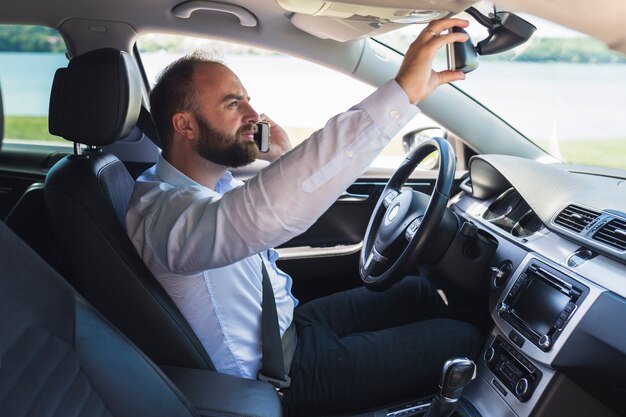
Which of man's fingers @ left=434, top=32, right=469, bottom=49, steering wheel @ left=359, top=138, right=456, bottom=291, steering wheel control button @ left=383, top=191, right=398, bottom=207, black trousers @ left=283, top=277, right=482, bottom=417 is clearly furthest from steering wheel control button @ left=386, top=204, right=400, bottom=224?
man's fingers @ left=434, top=32, right=469, bottom=49

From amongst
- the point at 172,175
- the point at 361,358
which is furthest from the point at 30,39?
the point at 361,358

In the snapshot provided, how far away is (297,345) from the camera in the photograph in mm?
1752

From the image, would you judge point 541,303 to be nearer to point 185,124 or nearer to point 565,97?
point 185,124

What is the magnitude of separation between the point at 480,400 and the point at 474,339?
0.19 metres

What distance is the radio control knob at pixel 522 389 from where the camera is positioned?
161 centimetres

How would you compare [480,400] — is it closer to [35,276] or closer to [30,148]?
[35,276]

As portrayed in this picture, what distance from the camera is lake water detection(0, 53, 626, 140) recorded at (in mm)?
2500

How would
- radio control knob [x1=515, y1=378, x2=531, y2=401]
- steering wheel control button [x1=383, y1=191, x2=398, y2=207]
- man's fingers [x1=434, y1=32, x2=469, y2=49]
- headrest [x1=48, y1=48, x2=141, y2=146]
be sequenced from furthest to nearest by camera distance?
steering wheel control button [x1=383, y1=191, x2=398, y2=207] < radio control knob [x1=515, y1=378, x2=531, y2=401] < headrest [x1=48, y1=48, x2=141, y2=146] < man's fingers [x1=434, y1=32, x2=469, y2=49]

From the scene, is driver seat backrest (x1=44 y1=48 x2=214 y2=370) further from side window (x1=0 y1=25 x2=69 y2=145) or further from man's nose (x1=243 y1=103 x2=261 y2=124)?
side window (x1=0 y1=25 x2=69 y2=145)

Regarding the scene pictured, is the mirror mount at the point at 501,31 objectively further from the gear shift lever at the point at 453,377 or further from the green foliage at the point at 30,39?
the green foliage at the point at 30,39

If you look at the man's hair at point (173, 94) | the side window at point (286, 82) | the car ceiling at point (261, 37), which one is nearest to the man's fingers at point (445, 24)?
the side window at point (286, 82)

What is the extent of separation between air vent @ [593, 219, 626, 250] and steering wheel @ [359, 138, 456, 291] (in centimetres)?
44

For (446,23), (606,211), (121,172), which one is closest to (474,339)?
(606,211)

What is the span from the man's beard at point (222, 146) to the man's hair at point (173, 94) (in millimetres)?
70
